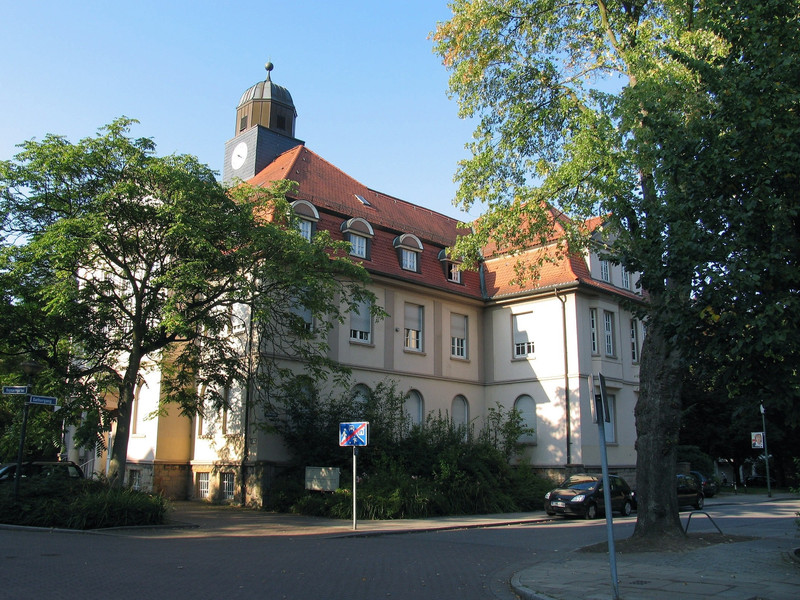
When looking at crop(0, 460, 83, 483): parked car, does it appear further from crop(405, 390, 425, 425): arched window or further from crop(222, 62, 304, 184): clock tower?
crop(222, 62, 304, 184): clock tower

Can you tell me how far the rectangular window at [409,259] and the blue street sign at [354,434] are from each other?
39.9ft

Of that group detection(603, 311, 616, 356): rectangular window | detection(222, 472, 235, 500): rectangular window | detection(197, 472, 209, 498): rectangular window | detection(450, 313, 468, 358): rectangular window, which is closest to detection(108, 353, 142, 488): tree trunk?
detection(222, 472, 235, 500): rectangular window

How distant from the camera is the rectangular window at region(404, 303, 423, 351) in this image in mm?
29047

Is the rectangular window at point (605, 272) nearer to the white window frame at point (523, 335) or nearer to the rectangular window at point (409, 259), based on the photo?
the white window frame at point (523, 335)

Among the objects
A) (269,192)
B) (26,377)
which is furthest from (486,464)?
(26,377)

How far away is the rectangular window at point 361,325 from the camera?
26.9 m

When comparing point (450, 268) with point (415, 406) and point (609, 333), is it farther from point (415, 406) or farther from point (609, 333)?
point (609, 333)

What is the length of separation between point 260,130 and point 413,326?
12285 mm

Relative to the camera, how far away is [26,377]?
1802 cm

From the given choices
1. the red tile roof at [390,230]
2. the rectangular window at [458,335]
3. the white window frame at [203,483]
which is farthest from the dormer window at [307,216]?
the white window frame at [203,483]

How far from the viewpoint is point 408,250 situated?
29.8 metres

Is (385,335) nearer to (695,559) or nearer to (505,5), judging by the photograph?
(505,5)

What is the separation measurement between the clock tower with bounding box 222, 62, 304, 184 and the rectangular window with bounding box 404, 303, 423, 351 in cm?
1006

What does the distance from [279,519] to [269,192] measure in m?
9.16
